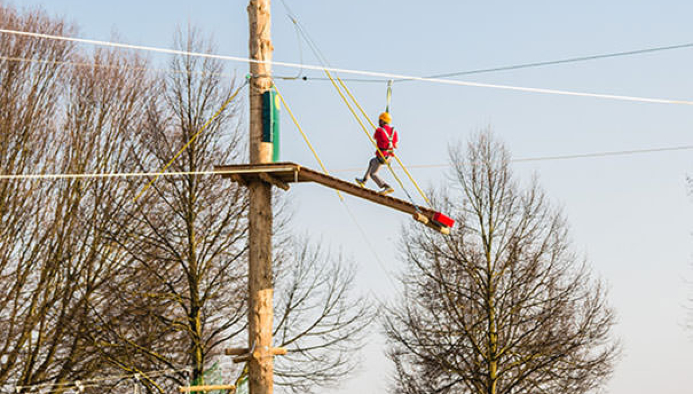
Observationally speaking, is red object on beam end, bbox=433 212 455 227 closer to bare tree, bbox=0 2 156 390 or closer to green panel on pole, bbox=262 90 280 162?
green panel on pole, bbox=262 90 280 162

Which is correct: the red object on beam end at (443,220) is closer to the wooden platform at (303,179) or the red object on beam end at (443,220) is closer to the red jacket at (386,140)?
the wooden platform at (303,179)

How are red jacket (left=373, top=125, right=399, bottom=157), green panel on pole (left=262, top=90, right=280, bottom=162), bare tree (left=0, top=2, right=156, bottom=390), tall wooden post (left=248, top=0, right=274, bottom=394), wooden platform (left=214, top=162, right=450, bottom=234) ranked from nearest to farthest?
tall wooden post (left=248, top=0, right=274, bottom=394), wooden platform (left=214, top=162, right=450, bottom=234), green panel on pole (left=262, top=90, right=280, bottom=162), red jacket (left=373, top=125, right=399, bottom=157), bare tree (left=0, top=2, right=156, bottom=390)

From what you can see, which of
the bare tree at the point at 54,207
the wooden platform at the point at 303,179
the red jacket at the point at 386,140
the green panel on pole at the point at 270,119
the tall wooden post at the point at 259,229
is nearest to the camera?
the tall wooden post at the point at 259,229

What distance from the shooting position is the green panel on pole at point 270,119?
406 inches

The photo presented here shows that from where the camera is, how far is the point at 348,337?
1908 centimetres

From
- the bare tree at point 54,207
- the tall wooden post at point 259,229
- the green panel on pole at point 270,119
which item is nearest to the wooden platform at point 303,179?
the tall wooden post at point 259,229

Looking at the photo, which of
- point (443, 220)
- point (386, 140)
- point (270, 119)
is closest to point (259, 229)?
point (270, 119)

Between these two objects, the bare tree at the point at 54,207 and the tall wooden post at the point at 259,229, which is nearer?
the tall wooden post at the point at 259,229

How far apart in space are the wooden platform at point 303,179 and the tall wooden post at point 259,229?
0.60ft

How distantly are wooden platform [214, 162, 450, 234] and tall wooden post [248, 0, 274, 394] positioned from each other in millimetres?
183

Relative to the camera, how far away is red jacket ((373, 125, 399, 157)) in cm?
1080

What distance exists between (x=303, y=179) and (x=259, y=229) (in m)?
0.79

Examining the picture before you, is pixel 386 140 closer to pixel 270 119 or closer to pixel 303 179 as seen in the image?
pixel 303 179

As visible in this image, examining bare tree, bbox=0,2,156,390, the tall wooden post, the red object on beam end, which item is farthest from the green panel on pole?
bare tree, bbox=0,2,156,390
